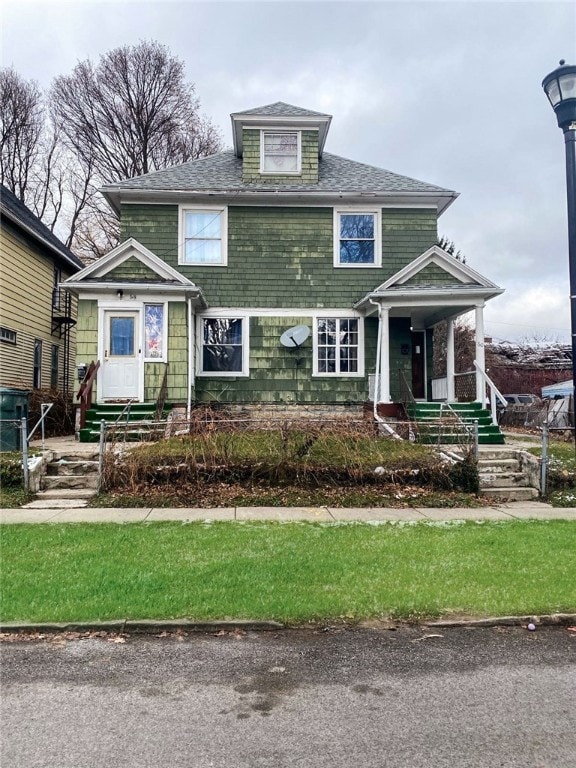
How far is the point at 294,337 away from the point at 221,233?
364cm

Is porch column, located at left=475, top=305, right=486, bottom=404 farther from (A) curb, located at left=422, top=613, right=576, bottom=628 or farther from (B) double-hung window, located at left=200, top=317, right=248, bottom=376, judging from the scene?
(A) curb, located at left=422, top=613, right=576, bottom=628

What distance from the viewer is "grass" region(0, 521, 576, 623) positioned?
4336mm

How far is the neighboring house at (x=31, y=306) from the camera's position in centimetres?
1658

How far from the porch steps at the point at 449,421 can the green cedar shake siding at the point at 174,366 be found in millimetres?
5745

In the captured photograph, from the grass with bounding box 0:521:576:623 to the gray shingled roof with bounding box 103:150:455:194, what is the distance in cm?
1070

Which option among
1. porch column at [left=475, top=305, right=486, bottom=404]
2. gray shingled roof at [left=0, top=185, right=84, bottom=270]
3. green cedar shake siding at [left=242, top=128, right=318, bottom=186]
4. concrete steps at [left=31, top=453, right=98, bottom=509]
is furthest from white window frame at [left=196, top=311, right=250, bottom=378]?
gray shingled roof at [left=0, top=185, right=84, bottom=270]

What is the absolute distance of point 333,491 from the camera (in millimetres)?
8641

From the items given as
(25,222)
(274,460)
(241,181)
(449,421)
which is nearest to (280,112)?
(241,181)

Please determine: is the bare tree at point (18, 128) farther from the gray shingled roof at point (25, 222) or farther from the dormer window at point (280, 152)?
the dormer window at point (280, 152)

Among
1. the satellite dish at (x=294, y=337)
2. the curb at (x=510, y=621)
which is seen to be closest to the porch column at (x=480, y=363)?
the satellite dish at (x=294, y=337)

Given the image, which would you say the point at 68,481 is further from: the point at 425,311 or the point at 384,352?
the point at 425,311

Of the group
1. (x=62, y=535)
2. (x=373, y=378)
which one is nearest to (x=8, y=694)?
(x=62, y=535)

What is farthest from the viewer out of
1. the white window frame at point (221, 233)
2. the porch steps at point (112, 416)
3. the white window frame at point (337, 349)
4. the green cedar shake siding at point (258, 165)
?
the green cedar shake siding at point (258, 165)

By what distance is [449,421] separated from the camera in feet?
34.6
